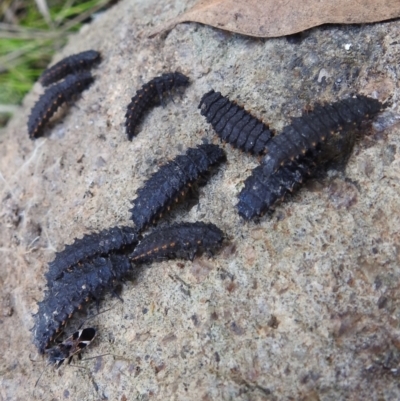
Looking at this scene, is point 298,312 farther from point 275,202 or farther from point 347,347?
point 275,202

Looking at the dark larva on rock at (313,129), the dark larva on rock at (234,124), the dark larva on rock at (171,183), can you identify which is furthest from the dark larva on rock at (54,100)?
the dark larva on rock at (313,129)

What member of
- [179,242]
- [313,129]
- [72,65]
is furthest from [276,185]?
[72,65]

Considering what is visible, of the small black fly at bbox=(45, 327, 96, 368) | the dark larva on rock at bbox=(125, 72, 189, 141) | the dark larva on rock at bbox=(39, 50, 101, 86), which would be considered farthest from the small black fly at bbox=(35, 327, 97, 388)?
the dark larva on rock at bbox=(39, 50, 101, 86)

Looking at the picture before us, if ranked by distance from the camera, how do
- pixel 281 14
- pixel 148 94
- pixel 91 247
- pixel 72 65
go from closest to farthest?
pixel 91 247
pixel 281 14
pixel 148 94
pixel 72 65

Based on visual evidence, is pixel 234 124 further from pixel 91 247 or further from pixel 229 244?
pixel 91 247

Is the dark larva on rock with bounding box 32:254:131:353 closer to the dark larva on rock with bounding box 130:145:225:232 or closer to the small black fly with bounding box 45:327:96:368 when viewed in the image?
the small black fly with bounding box 45:327:96:368

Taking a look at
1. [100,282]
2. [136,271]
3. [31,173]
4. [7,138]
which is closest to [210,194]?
[136,271]

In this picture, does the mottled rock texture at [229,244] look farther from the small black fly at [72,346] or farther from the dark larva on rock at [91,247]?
the dark larva on rock at [91,247]
